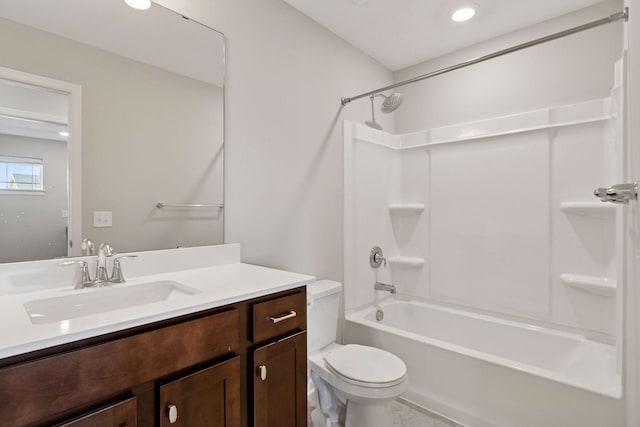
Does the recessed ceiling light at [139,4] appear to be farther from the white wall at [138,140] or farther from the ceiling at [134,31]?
the white wall at [138,140]

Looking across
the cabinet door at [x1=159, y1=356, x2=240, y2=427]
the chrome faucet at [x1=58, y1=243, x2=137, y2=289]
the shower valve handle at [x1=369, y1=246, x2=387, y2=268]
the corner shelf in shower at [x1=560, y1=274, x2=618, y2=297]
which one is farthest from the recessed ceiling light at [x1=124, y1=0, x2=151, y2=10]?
the corner shelf in shower at [x1=560, y1=274, x2=618, y2=297]

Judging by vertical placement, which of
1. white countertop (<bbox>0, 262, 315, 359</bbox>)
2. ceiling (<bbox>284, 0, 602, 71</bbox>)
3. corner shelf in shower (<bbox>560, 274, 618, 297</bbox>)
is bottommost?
corner shelf in shower (<bbox>560, 274, 618, 297</bbox>)

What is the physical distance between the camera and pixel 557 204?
83.5 inches

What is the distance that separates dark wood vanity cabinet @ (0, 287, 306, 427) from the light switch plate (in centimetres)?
66

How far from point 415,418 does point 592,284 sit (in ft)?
4.41

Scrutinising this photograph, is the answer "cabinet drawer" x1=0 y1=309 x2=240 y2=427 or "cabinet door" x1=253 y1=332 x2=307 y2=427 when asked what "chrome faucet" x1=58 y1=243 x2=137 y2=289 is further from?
"cabinet door" x1=253 y1=332 x2=307 y2=427

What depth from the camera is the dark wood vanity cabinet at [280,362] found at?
111 cm

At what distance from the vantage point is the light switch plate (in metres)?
1.29

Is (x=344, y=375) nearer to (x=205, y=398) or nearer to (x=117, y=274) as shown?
(x=205, y=398)

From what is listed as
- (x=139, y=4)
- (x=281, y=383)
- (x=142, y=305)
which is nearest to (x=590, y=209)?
(x=281, y=383)

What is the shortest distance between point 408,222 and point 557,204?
42.9 inches

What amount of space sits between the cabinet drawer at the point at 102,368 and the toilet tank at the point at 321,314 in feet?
2.79

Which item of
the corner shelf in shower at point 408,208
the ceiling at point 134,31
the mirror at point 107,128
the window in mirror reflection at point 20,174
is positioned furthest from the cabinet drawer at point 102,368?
the corner shelf in shower at point 408,208

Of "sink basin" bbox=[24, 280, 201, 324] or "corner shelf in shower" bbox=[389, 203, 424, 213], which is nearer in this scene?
"sink basin" bbox=[24, 280, 201, 324]
